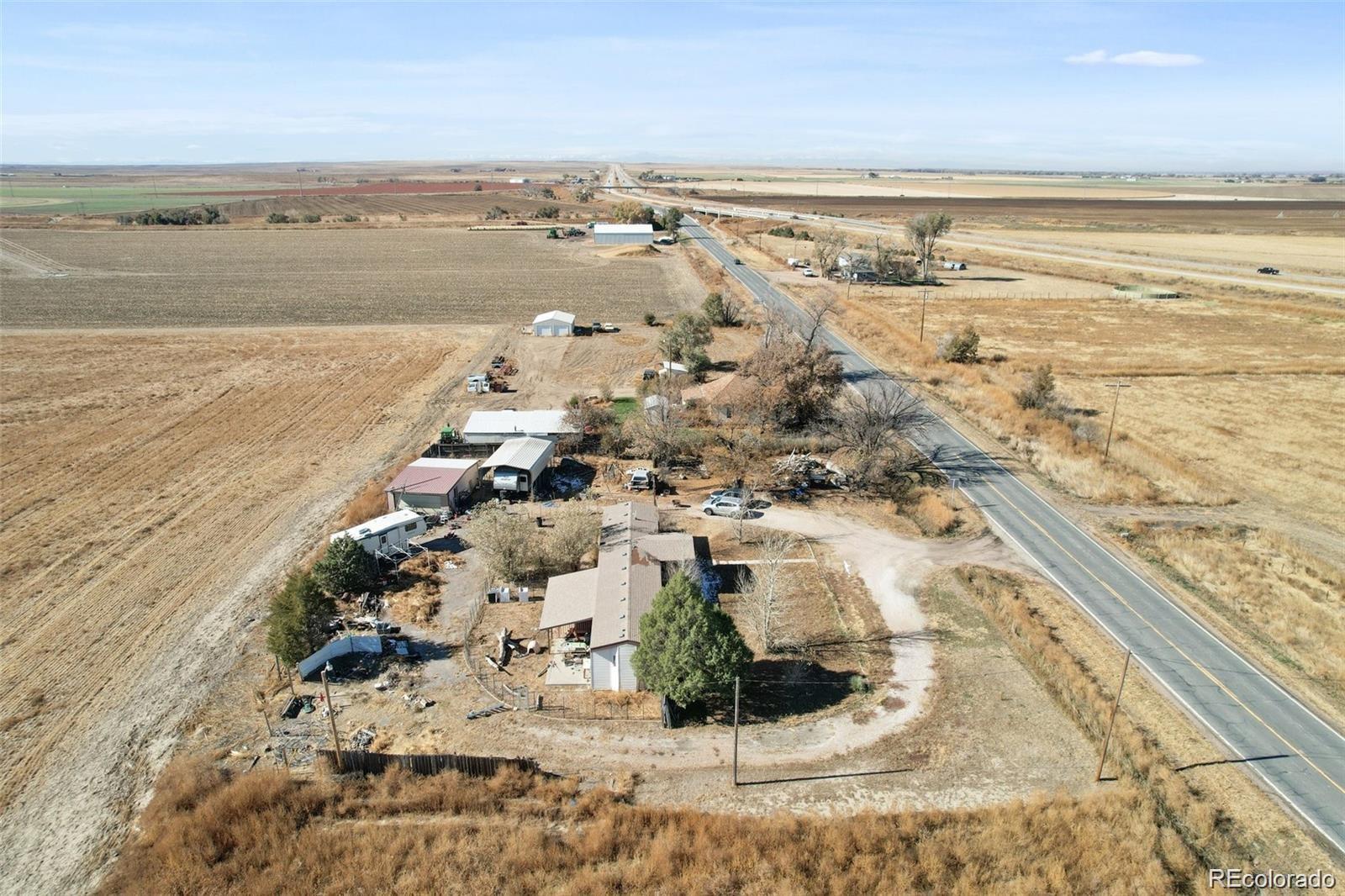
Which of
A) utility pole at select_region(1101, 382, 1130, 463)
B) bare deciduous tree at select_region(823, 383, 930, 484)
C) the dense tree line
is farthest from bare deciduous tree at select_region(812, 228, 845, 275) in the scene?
the dense tree line

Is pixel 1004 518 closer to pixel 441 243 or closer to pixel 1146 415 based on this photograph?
pixel 1146 415

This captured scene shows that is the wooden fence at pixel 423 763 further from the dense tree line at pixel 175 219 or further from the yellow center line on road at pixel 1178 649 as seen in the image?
the dense tree line at pixel 175 219

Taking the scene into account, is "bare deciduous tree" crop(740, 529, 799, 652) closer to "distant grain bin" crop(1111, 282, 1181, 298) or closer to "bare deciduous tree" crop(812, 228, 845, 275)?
"bare deciduous tree" crop(812, 228, 845, 275)

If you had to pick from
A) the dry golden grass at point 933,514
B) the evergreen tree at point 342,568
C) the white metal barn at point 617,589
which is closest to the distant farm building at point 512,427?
the white metal barn at point 617,589

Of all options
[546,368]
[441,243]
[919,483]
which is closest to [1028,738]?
[919,483]

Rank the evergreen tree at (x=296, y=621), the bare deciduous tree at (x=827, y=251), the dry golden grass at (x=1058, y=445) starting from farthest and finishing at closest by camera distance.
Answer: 1. the bare deciduous tree at (x=827, y=251)
2. the dry golden grass at (x=1058, y=445)
3. the evergreen tree at (x=296, y=621)

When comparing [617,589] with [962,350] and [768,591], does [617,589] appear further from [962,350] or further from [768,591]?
[962,350]
